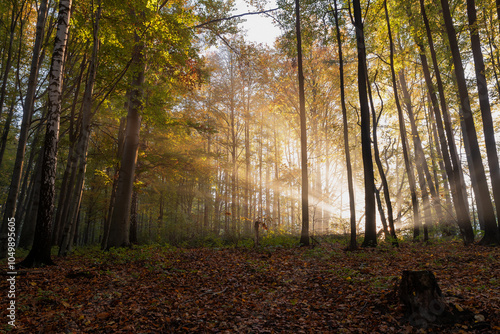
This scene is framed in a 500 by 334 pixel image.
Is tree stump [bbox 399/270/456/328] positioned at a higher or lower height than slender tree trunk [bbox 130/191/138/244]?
lower

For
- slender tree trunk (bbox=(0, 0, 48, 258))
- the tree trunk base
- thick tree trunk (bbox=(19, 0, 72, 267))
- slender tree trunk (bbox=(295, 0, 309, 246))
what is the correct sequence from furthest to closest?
1. slender tree trunk (bbox=(295, 0, 309, 246))
2. slender tree trunk (bbox=(0, 0, 48, 258))
3. thick tree trunk (bbox=(19, 0, 72, 267))
4. the tree trunk base

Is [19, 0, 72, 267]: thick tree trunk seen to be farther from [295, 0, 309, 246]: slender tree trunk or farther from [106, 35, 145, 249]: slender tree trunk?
[295, 0, 309, 246]: slender tree trunk

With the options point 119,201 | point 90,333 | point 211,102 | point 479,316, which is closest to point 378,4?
point 211,102

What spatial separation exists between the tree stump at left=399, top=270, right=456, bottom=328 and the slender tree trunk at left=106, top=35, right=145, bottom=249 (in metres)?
9.85

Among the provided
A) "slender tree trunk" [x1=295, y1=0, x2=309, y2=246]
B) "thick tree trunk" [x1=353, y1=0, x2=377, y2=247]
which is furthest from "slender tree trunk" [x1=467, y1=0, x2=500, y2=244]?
"slender tree trunk" [x1=295, y1=0, x2=309, y2=246]

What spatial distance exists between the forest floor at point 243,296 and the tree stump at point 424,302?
0.39 feet

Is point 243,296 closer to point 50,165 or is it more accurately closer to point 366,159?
point 50,165

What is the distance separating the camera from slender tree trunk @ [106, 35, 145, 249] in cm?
1048

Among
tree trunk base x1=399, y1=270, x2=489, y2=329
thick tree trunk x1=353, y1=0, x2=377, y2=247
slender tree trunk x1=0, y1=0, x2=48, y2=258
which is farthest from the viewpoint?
thick tree trunk x1=353, y1=0, x2=377, y2=247

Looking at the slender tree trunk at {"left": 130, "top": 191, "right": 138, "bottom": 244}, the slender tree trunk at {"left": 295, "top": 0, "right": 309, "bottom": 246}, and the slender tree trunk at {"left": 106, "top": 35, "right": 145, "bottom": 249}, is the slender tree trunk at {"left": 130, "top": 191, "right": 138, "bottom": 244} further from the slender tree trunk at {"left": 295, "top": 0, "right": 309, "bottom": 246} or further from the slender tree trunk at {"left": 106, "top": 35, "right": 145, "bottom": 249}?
the slender tree trunk at {"left": 295, "top": 0, "right": 309, "bottom": 246}

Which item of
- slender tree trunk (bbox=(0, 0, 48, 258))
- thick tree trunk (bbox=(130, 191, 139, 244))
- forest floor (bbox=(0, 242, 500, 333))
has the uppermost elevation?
slender tree trunk (bbox=(0, 0, 48, 258))

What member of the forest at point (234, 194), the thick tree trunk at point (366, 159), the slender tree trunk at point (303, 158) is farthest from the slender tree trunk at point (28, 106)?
the thick tree trunk at point (366, 159)

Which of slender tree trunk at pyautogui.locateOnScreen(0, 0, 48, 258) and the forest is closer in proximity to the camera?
the forest

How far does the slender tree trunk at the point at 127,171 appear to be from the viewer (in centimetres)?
1048
